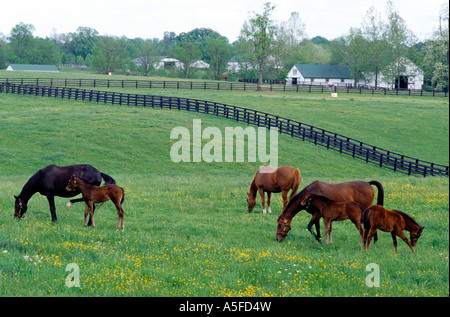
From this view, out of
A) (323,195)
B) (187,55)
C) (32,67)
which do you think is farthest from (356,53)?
(323,195)

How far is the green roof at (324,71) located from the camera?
114312mm

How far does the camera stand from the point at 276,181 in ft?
46.1

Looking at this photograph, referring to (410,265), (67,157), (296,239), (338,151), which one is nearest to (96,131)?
(67,157)

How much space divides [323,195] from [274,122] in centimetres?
2847

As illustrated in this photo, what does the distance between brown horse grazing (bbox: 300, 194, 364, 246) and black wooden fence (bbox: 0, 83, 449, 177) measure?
16031 millimetres

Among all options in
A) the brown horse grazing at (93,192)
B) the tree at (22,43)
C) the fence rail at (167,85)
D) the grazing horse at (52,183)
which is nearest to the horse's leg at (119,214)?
the brown horse grazing at (93,192)

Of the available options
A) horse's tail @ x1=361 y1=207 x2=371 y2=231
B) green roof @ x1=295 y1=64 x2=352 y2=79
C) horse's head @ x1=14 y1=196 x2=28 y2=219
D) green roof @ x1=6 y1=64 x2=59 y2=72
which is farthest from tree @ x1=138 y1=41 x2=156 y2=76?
horse's tail @ x1=361 y1=207 x2=371 y2=231

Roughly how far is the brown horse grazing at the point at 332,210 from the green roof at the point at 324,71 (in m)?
108

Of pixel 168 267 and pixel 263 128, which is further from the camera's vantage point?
pixel 263 128

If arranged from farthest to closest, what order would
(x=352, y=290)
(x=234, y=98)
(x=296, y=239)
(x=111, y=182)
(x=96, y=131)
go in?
1. (x=234, y=98)
2. (x=96, y=131)
3. (x=111, y=182)
4. (x=296, y=239)
5. (x=352, y=290)

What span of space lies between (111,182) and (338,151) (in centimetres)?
2461

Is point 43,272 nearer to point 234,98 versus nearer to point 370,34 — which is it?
point 234,98

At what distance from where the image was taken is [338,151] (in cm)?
3419

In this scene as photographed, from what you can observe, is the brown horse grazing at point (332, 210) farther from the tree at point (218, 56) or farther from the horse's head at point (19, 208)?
the tree at point (218, 56)
